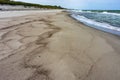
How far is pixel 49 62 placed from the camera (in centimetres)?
423

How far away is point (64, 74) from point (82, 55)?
1.48 m

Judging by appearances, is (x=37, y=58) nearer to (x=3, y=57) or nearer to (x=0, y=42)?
(x=3, y=57)

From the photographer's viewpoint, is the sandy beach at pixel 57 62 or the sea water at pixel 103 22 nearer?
the sandy beach at pixel 57 62

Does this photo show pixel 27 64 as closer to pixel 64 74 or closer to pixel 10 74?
pixel 10 74

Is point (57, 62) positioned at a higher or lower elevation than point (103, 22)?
higher

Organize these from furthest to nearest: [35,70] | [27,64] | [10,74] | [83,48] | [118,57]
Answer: [83,48]
[118,57]
[27,64]
[35,70]
[10,74]

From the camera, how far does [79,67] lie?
395 cm

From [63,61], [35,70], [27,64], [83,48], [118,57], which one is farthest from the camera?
[83,48]

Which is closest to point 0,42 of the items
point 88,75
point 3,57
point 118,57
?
point 3,57

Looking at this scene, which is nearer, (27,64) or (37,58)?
(27,64)

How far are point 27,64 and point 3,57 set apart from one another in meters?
0.90

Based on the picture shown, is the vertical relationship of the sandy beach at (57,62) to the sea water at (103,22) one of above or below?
above

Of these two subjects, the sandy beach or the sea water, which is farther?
the sea water

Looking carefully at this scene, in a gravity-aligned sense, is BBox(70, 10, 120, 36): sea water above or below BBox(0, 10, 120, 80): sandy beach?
below
